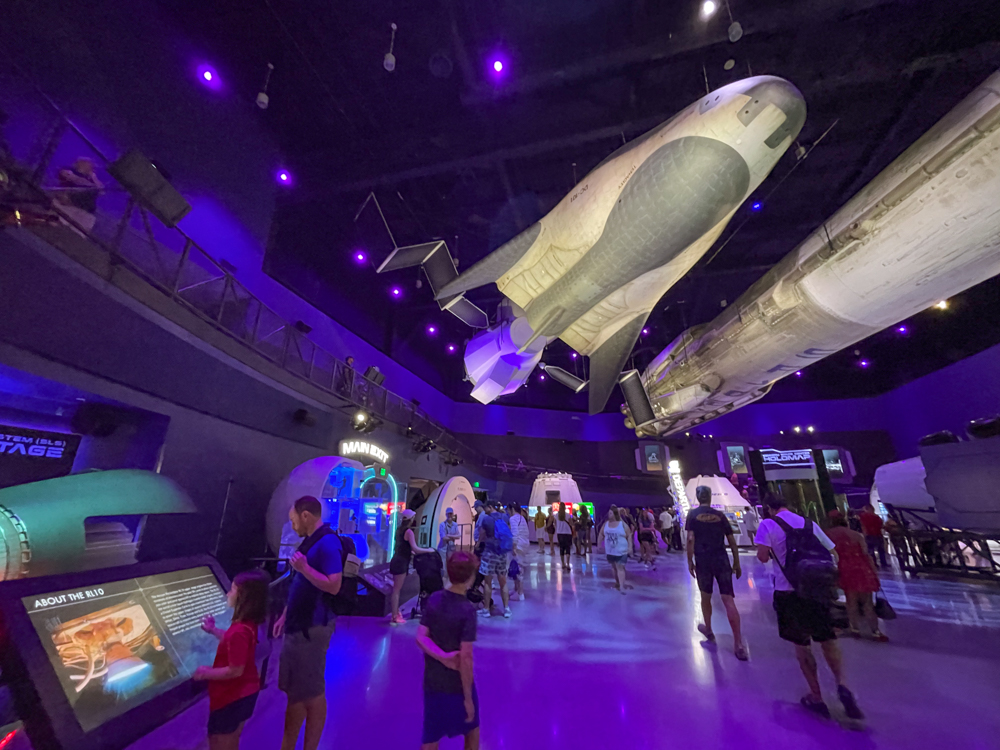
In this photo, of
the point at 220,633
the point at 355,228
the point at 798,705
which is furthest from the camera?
the point at 355,228

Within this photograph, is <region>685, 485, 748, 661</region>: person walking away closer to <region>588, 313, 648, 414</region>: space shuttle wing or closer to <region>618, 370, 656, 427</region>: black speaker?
<region>588, 313, 648, 414</region>: space shuttle wing

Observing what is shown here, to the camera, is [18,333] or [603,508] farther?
[603,508]

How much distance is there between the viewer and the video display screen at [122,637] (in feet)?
5.51

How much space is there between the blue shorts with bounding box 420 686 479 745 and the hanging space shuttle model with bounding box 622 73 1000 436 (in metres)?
4.38

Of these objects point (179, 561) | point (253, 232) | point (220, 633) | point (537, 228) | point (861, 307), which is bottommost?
point (220, 633)

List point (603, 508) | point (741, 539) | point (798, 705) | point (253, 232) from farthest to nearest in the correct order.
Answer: point (603, 508) < point (741, 539) < point (253, 232) < point (798, 705)

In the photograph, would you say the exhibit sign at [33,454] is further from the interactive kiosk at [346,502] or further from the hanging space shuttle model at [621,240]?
the hanging space shuttle model at [621,240]

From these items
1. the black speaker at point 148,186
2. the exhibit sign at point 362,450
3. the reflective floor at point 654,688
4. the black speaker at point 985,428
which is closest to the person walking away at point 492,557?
the reflective floor at point 654,688

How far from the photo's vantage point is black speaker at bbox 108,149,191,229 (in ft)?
13.3

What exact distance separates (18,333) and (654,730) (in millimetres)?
6307

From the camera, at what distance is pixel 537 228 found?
4.64 meters

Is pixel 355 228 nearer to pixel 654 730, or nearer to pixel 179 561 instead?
pixel 179 561

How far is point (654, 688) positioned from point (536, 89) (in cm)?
754

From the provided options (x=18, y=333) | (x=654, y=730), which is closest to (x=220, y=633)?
(x=654, y=730)
